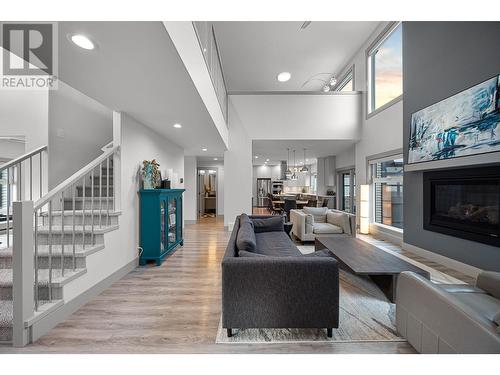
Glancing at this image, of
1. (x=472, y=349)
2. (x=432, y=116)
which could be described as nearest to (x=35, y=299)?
(x=472, y=349)

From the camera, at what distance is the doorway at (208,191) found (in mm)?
9727

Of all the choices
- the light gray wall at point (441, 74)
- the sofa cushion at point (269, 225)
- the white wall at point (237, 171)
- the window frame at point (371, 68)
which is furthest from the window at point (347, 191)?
the sofa cushion at point (269, 225)

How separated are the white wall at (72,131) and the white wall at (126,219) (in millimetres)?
697

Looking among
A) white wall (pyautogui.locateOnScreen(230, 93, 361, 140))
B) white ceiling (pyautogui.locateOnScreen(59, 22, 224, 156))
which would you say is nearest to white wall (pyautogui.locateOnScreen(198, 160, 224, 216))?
white wall (pyautogui.locateOnScreen(230, 93, 361, 140))

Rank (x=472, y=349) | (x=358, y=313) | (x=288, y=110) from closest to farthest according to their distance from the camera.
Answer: (x=472, y=349), (x=358, y=313), (x=288, y=110)

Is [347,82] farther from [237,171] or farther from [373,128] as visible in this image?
[237,171]

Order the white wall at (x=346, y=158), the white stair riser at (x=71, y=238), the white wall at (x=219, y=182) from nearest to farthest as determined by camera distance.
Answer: the white stair riser at (x=71, y=238) → the white wall at (x=346, y=158) → the white wall at (x=219, y=182)

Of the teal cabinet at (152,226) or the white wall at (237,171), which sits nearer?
the teal cabinet at (152,226)

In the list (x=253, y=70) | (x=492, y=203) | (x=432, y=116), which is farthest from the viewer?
(x=253, y=70)

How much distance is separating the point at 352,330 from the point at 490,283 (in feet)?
3.65

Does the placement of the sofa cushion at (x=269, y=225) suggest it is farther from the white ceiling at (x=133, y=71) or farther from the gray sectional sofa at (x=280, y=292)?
the gray sectional sofa at (x=280, y=292)

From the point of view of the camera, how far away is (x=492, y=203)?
2939mm
